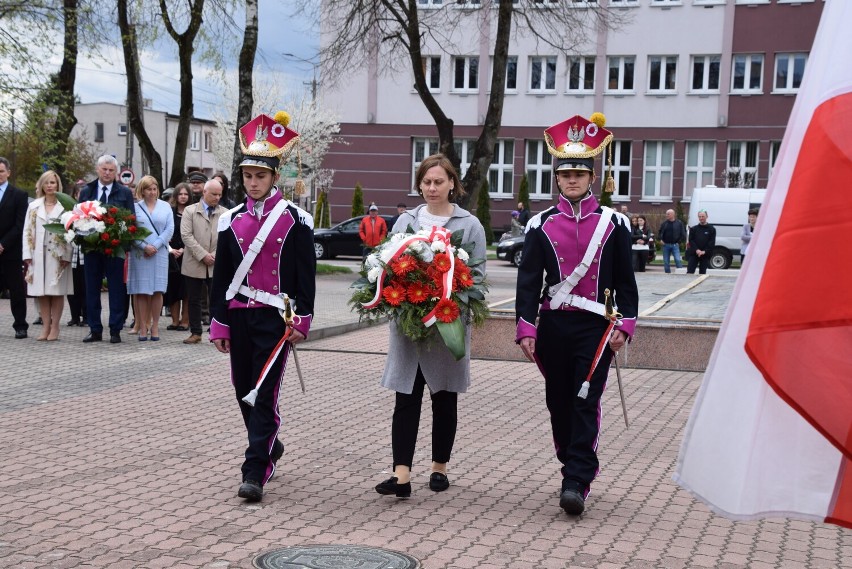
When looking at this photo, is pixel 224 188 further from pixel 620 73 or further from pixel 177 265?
pixel 620 73

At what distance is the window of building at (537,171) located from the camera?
51.8 metres

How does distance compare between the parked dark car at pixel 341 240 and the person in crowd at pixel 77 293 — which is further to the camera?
the parked dark car at pixel 341 240

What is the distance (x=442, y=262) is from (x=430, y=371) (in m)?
0.67

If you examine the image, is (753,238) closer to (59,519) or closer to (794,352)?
(794,352)

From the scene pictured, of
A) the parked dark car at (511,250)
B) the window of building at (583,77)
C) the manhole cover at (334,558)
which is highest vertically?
the window of building at (583,77)

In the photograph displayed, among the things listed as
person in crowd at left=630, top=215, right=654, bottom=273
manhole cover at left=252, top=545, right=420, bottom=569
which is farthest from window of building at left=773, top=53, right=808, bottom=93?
manhole cover at left=252, top=545, right=420, bottom=569

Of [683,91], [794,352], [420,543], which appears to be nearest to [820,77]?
[794,352]

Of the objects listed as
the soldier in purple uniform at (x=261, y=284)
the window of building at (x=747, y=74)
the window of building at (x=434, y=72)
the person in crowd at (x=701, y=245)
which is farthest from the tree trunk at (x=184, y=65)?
the window of building at (x=747, y=74)

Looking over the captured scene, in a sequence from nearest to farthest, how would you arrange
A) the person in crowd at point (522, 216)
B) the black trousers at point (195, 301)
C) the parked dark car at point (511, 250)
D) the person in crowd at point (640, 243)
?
1. the black trousers at point (195, 301)
2. the person in crowd at point (640, 243)
3. the parked dark car at point (511, 250)
4. the person in crowd at point (522, 216)

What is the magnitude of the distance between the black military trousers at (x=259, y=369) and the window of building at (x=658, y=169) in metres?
45.3

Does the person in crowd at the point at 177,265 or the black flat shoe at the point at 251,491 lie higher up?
the person in crowd at the point at 177,265

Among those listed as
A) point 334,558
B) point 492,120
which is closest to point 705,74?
point 492,120

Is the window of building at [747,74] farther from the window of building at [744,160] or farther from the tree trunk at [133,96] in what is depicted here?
the tree trunk at [133,96]

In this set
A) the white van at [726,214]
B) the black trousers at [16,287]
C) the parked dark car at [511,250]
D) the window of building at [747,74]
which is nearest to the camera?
the black trousers at [16,287]
